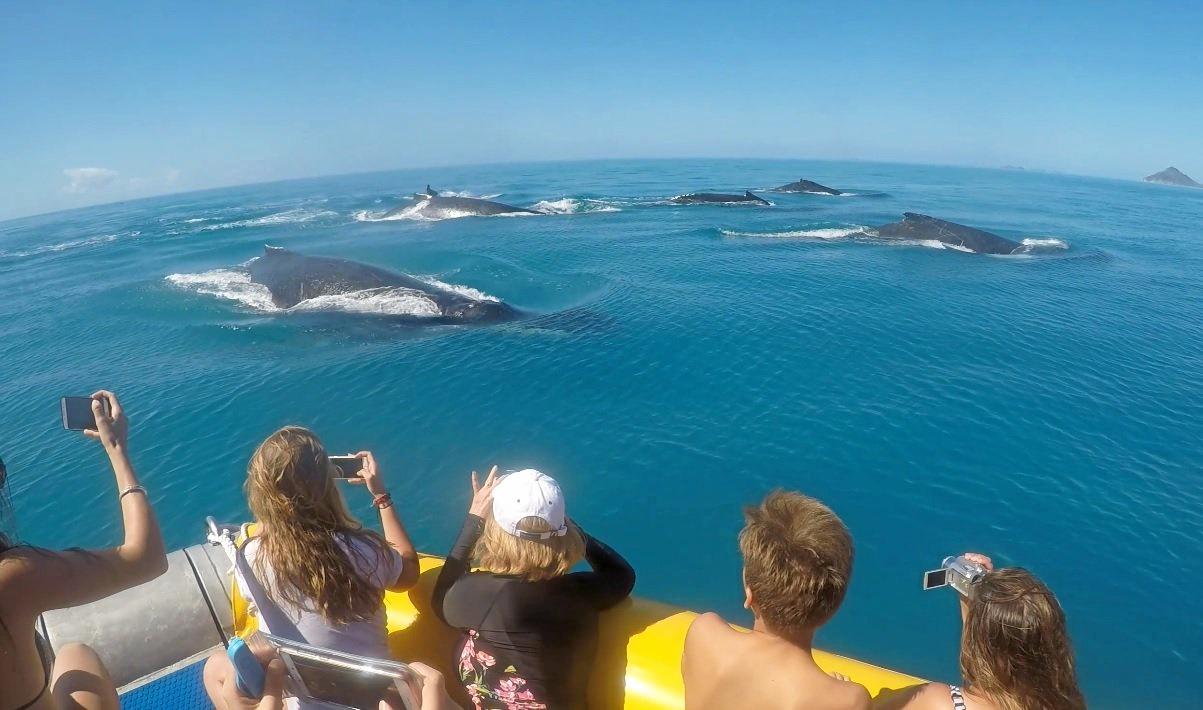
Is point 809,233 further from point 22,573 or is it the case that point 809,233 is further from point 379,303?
point 22,573

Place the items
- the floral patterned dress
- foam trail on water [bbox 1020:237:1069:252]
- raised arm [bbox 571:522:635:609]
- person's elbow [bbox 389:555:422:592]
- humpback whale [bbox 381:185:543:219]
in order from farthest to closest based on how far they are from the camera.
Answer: humpback whale [bbox 381:185:543:219] < foam trail on water [bbox 1020:237:1069:252] < person's elbow [bbox 389:555:422:592] < raised arm [bbox 571:522:635:609] < the floral patterned dress

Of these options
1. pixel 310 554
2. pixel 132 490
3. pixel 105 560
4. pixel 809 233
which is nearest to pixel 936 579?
pixel 310 554

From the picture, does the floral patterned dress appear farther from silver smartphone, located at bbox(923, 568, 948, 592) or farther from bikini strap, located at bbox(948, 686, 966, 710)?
silver smartphone, located at bbox(923, 568, 948, 592)

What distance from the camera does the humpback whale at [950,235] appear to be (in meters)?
38.2

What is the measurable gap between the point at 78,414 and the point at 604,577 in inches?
144

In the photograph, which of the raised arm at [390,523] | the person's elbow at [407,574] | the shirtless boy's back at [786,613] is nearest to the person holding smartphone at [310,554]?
the person's elbow at [407,574]

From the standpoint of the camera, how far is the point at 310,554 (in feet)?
13.0

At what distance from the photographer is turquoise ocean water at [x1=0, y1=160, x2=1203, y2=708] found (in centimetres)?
1058

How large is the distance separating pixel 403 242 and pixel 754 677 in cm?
Answer: 4410

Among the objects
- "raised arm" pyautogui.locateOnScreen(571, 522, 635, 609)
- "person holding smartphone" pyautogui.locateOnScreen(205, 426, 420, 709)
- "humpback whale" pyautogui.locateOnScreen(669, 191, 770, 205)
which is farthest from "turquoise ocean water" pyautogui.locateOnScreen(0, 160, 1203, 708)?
"humpback whale" pyautogui.locateOnScreen(669, 191, 770, 205)

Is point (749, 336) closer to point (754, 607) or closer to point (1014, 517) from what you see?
point (1014, 517)

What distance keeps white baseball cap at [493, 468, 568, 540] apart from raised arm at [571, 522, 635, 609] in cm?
50

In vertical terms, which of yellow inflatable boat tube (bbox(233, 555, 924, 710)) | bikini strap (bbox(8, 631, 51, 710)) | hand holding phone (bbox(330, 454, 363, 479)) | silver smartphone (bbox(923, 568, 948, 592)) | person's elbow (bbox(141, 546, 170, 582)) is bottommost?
yellow inflatable boat tube (bbox(233, 555, 924, 710))

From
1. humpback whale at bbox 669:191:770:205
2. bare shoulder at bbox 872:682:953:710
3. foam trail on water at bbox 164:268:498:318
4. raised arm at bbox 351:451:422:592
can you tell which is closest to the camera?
bare shoulder at bbox 872:682:953:710
